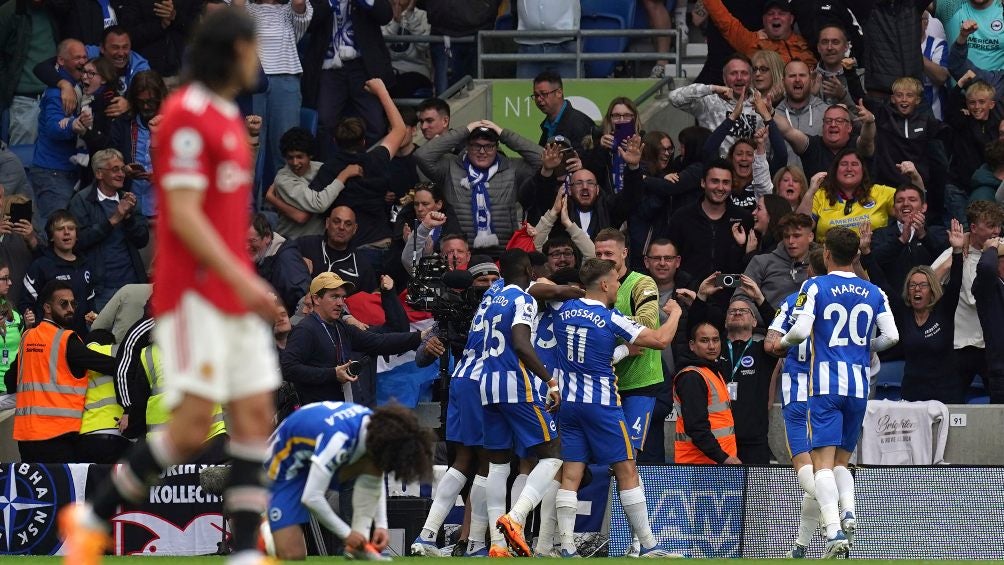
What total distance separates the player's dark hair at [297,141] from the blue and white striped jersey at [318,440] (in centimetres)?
788

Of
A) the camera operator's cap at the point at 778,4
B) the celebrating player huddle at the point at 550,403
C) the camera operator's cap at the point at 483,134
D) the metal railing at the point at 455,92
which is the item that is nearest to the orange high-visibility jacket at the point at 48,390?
the celebrating player huddle at the point at 550,403

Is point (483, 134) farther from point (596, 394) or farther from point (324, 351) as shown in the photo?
point (596, 394)

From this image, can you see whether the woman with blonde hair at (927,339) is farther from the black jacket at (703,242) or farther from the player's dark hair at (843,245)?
the player's dark hair at (843,245)

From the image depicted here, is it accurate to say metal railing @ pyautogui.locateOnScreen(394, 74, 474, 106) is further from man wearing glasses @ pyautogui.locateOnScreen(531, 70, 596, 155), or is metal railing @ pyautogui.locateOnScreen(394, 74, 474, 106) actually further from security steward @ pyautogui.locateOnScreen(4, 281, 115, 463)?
security steward @ pyautogui.locateOnScreen(4, 281, 115, 463)

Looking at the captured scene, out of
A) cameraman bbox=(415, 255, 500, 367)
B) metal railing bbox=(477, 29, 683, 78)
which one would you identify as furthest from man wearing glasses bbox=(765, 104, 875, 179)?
cameraman bbox=(415, 255, 500, 367)

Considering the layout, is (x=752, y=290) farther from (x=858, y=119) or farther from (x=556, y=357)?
(x=858, y=119)

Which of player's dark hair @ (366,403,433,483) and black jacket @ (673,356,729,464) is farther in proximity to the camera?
black jacket @ (673,356,729,464)

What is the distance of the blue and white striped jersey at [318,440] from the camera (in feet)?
25.9

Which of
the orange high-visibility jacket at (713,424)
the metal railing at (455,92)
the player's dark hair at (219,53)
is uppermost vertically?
the metal railing at (455,92)

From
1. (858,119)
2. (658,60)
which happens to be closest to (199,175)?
(858,119)

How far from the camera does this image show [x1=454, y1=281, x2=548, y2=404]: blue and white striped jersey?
11742 millimetres

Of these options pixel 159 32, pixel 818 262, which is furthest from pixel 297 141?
pixel 818 262

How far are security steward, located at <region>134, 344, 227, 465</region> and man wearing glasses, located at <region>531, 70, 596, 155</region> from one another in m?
5.36

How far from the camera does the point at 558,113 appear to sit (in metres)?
16.2
